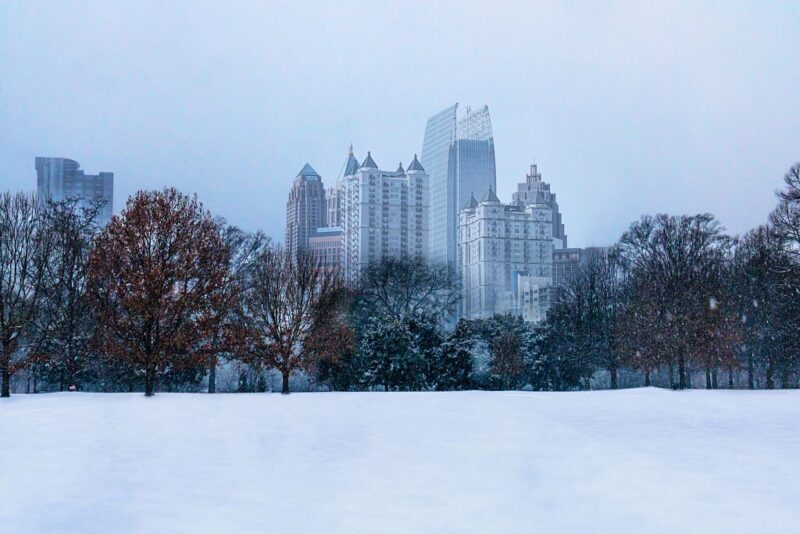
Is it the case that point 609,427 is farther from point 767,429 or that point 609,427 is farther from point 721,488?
point 721,488

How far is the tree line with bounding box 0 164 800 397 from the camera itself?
3528 centimetres

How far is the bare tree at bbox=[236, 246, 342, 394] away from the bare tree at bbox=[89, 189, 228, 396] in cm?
369

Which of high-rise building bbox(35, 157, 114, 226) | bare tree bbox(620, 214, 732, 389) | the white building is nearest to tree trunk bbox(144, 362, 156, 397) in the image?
bare tree bbox(620, 214, 732, 389)

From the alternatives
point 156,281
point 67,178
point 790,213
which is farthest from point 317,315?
point 67,178

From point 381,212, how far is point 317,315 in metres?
136

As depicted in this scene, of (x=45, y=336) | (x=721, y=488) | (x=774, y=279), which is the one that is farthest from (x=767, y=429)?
(x=45, y=336)

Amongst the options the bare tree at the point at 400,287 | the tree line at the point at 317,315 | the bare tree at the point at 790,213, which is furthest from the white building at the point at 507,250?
the bare tree at the point at 790,213

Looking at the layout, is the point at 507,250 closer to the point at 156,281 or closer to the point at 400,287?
the point at 400,287

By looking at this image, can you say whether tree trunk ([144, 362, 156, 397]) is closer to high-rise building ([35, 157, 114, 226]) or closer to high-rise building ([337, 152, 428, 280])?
high-rise building ([337, 152, 428, 280])

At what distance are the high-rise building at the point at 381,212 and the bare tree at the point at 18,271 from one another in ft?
421

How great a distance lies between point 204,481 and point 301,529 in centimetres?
342

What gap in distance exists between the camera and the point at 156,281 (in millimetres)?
34031

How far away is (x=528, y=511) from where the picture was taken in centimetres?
975

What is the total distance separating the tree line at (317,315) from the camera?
35281 mm
